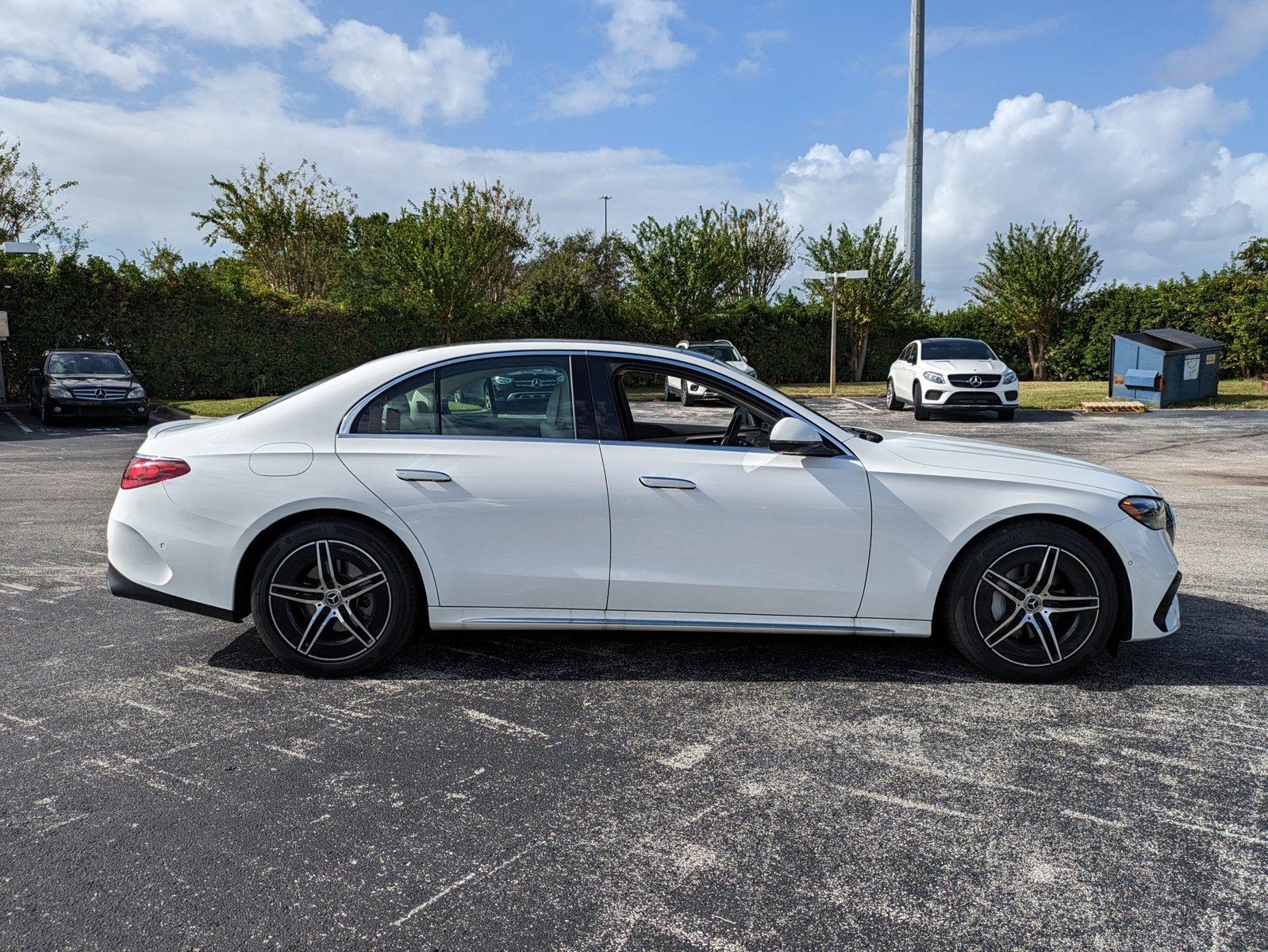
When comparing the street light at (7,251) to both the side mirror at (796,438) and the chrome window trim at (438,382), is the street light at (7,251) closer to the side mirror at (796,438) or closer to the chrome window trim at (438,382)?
the chrome window trim at (438,382)

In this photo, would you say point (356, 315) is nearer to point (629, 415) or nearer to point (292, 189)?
point (292, 189)

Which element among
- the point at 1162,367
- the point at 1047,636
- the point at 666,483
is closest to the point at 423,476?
the point at 666,483

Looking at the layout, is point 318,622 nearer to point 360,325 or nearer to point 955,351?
point 955,351

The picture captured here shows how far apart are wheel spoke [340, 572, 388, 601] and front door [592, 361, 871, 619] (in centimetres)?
102

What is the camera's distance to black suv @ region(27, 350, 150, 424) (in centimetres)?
1964

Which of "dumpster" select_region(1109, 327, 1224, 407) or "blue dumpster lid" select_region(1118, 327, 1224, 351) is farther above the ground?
"blue dumpster lid" select_region(1118, 327, 1224, 351)

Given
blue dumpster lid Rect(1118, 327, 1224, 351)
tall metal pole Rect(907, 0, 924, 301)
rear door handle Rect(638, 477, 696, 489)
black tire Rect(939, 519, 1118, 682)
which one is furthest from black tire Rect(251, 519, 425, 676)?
tall metal pole Rect(907, 0, 924, 301)

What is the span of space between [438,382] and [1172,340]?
24983 mm

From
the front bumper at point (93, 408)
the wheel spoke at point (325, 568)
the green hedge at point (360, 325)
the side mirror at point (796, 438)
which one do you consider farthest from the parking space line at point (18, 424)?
the side mirror at point (796, 438)

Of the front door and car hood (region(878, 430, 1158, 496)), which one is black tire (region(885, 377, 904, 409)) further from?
the front door

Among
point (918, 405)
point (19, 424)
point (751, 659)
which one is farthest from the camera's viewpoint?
point (918, 405)

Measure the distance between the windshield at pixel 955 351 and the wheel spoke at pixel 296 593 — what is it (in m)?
19.1

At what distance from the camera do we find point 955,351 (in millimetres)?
21797

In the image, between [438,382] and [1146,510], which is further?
[438,382]
